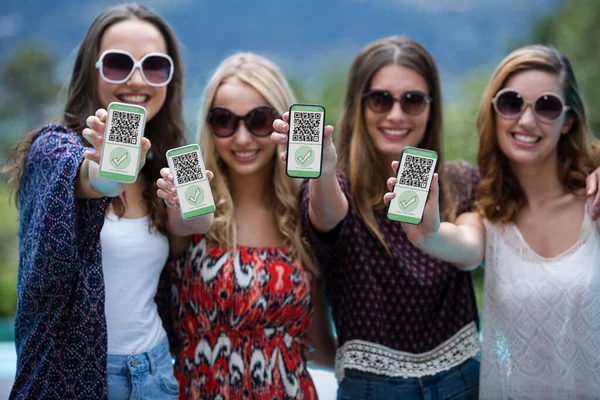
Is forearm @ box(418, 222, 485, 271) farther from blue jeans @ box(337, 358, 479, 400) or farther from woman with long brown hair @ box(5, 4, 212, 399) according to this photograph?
woman with long brown hair @ box(5, 4, 212, 399)

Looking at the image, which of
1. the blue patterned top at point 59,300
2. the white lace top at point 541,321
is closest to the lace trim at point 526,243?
the white lace top at point 541,321

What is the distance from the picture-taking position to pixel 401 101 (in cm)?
272

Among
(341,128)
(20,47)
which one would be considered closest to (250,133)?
(341,128)

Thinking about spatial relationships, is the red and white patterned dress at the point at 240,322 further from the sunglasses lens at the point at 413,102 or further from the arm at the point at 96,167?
the sunglasses lens at the point at 413,102

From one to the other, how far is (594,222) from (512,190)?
0.36 meters

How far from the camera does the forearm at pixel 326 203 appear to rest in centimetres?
237

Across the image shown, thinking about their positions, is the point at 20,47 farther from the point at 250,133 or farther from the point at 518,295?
the point at 518,295

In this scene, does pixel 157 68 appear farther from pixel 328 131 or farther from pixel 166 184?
pixel 328 131

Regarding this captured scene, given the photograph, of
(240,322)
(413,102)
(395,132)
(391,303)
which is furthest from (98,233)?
(413,102)

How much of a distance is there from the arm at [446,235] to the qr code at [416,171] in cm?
3

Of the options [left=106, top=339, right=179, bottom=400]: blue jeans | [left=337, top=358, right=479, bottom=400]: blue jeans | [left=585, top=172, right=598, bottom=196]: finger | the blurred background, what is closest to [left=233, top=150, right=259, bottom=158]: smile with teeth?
[left=106, top=339, right=179, bottom=400]: blue jeans

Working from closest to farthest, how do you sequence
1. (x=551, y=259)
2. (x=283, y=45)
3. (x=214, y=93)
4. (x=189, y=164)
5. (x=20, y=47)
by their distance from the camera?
(x=189, y=164) < (x=551, y=259) < (x=214, y=93) < (x=20, y=47) < (x=283, y=45)

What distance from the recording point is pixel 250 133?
2672mm

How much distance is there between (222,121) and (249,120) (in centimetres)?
12
